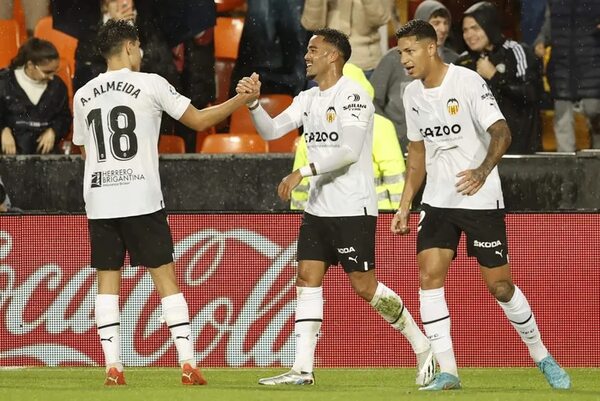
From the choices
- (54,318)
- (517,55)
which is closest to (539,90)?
(517,55)

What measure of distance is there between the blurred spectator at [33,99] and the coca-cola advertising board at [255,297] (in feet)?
4.78

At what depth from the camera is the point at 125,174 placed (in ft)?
28.2

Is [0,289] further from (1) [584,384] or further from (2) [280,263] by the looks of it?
(1) [584,384]

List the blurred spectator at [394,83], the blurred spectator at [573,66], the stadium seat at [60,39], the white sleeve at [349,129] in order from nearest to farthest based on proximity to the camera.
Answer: the white sleeve at [349,129] < the blurred spectator at [394,83] < the blurred spectator at [573,66] < the stadium seat at [60,39]

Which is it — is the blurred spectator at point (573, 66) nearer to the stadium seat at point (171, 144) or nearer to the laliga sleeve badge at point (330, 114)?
the stadium seat at point (171, 144)

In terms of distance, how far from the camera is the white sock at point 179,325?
868 centimetres

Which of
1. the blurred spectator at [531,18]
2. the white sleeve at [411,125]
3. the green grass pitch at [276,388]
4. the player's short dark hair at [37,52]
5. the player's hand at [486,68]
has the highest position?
the blurred spectator at [531,18]

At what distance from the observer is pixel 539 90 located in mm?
12094

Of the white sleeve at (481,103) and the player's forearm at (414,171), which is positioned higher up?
the white sleeve at (481,103)

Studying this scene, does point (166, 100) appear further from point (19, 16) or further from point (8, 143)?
point (19, 16)

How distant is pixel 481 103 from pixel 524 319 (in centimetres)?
129

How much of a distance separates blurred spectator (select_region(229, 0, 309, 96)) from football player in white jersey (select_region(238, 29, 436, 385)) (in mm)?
3447

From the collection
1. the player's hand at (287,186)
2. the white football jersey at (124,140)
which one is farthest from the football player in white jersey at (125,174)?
the player's hand at (287,186)

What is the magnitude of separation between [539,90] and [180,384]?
178 inches
